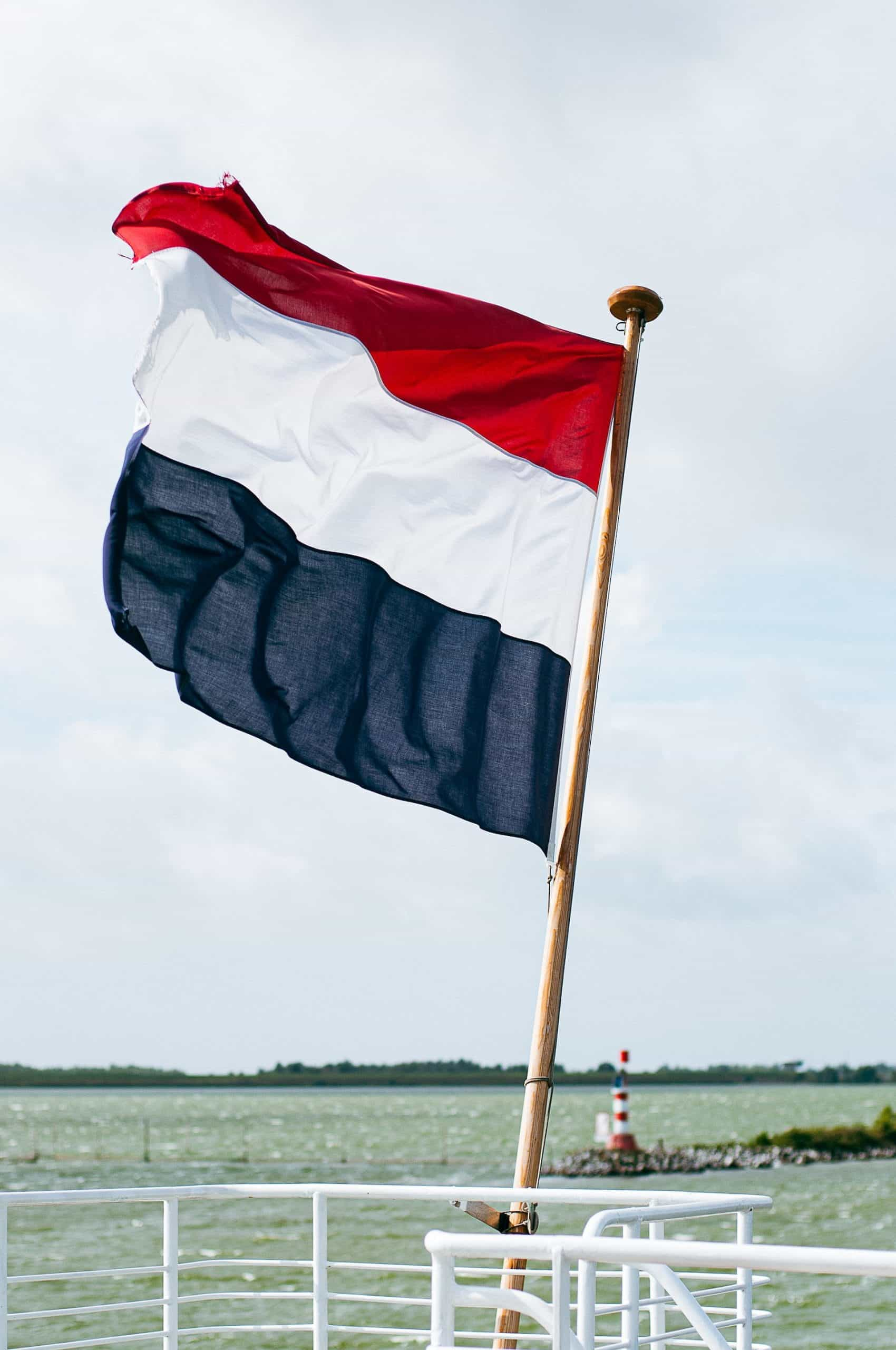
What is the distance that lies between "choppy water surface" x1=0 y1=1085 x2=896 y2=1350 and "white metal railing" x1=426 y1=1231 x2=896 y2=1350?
898 cm

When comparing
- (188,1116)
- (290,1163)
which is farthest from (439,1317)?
(188,1116)

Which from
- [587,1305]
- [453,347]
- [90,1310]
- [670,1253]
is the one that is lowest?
[90,1310]

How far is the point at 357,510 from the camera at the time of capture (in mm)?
6219

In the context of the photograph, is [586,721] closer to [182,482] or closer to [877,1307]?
[182,482]

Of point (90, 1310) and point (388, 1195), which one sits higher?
point (388, 1195)

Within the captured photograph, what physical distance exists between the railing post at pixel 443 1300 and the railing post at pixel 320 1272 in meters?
1.65

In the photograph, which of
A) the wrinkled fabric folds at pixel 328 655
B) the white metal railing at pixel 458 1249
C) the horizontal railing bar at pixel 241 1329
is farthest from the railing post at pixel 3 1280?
the wrinkled fabric folds at pixel 328 655

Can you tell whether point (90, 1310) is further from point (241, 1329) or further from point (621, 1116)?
point (621, 1116)

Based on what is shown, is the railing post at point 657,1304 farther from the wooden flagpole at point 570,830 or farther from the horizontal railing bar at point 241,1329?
the horizontal railing bar at point 241,1329

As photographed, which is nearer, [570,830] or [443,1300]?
[443,1300]

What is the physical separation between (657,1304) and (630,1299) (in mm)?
107

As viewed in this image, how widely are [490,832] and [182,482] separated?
1.81 meters

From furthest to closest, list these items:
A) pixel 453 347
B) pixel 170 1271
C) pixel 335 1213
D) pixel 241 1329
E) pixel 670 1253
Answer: pixel 335 1213 → pixel 453 347 → pixel 241 1329 → pixel 170 1271 → pixel 670 1253

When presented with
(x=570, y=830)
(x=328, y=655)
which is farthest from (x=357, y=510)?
(x=570, y=830)
